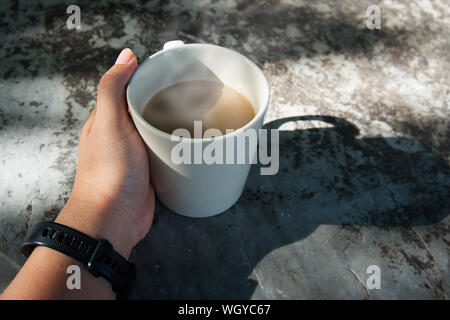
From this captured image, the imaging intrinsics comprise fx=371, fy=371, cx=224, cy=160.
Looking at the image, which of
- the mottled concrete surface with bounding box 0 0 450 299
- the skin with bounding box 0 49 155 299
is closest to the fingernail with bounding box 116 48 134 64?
the skin with bounding box 0 49 155 299

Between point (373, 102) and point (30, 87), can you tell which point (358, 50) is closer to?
point (373, 102)

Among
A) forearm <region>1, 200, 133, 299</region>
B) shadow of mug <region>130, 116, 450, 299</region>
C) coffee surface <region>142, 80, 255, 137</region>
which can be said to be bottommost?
shadow of mug <region>130, 116, 450, 299</region>

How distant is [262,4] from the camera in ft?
3.05

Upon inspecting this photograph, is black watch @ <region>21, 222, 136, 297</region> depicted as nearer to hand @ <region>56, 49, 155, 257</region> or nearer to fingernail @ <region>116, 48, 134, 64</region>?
hand @ <region>56, 49, 155, 257</region>

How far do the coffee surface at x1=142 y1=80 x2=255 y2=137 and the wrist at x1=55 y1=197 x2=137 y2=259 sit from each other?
0.15m

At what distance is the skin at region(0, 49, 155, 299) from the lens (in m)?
0.49

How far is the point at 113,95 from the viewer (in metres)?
0.52

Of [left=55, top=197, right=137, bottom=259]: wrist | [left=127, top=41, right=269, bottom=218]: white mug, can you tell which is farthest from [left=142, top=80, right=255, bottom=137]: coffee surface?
[left=55, top=197, right=137, bottom=259]: wrist

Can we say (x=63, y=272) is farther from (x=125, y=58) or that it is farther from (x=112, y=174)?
(x=125, y=58)

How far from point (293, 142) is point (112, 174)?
34 centimetres

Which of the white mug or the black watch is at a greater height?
the white mug

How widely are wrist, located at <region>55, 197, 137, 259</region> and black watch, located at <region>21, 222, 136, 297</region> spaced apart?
0.09 feet

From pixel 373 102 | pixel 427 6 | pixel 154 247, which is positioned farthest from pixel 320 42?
pixel 154 247

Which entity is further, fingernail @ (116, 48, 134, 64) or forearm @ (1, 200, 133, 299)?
fingernail @ (116, 48, 134, 64)
